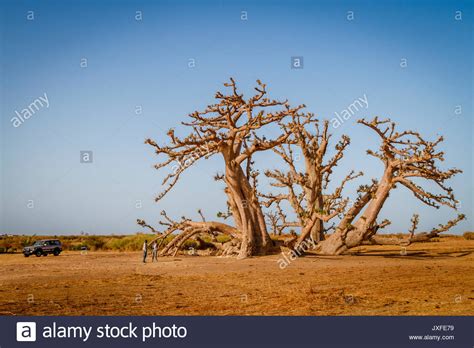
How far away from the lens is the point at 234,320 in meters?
8.75

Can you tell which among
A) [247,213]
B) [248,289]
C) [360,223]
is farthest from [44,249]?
[248,289]

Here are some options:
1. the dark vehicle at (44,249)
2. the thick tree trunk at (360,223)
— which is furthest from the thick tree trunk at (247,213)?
the dark vehicle at (44,249)

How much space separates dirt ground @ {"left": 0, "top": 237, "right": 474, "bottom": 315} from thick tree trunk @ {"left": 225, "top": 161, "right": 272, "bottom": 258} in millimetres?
4171

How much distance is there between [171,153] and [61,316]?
53.0 ft

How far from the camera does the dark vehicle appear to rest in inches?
1289

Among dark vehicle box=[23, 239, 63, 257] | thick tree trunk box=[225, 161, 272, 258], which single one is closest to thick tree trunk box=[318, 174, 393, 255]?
thick tree trunk box=[225, 161, 272, 258]

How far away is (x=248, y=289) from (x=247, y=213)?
12.3 m

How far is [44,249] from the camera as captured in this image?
33.0 m

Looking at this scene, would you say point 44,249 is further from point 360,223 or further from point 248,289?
point 248,289

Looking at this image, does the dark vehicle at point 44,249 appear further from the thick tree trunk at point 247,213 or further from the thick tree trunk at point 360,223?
the thick tree trunk at point 360,223

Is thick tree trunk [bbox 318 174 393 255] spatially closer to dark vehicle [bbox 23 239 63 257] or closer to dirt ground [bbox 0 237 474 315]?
dirt ground [bbox 0 237 474 315]

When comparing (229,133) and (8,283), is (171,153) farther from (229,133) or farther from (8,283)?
(8,283)

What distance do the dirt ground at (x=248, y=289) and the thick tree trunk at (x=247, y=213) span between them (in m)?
4.17

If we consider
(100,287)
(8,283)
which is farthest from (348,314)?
(8,283)
